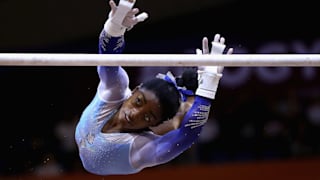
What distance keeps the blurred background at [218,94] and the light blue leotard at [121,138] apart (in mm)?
960

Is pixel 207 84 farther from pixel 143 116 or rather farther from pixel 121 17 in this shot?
pixel 121 17

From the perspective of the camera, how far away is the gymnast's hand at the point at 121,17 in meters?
1.84

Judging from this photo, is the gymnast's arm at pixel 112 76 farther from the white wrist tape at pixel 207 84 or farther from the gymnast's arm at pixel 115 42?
the white wrist tape at pixel 207 84

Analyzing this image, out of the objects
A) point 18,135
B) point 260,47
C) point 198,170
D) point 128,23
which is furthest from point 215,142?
point 128,23

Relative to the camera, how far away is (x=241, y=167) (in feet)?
10.1

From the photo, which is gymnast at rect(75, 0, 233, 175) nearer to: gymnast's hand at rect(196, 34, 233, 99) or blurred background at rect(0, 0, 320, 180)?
gymnast's hand at rect(196, 34, 233, 99)

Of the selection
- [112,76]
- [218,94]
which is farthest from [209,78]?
[218,94]

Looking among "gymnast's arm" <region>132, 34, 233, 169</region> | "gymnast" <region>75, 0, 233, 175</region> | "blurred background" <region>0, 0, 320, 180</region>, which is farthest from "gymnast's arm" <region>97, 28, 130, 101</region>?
"blurred background" <region>0, 0, 320, 180</region>

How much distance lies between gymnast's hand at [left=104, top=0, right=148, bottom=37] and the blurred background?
1.14 meters

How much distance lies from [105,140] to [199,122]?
0.90ft

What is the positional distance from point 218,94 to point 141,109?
117cm

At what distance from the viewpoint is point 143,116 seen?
199cm

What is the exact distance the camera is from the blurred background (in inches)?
120

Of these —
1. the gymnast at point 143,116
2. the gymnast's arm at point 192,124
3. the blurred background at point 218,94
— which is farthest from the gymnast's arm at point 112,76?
the blurred background at point 218,94
